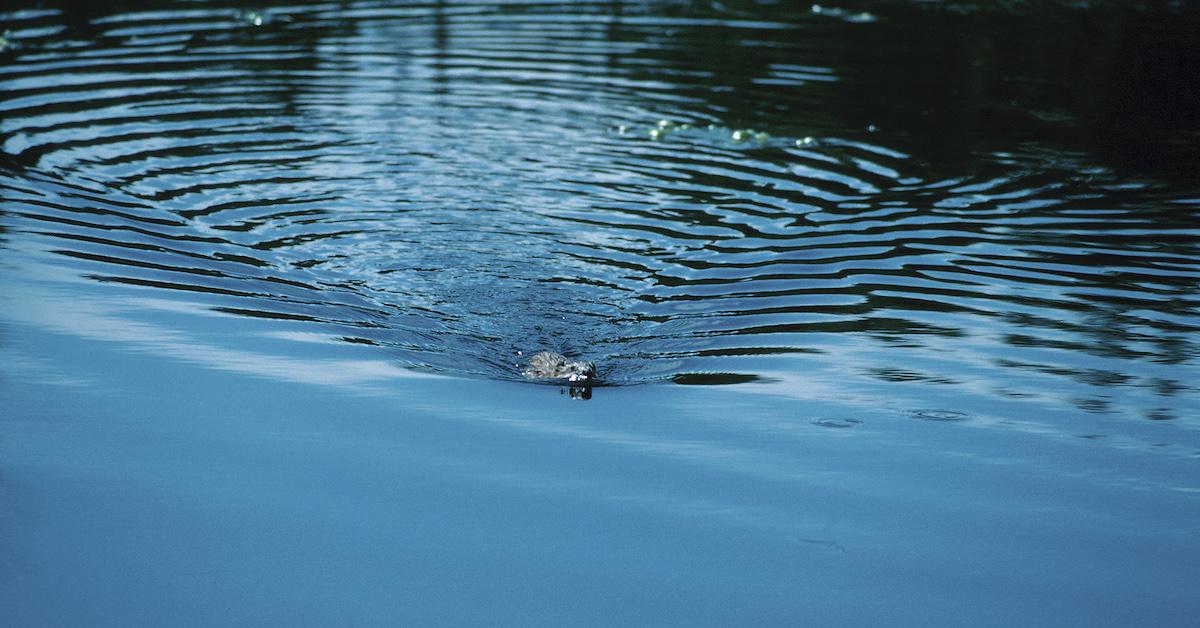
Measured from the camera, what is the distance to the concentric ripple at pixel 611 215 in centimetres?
859

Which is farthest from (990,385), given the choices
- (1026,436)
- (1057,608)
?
(1057,608)

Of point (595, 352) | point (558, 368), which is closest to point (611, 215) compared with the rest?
point (595, 352)

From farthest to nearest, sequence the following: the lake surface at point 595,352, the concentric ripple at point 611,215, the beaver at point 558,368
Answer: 1. the concentric ripple at point 611,215
2. the beaver at point 558,368
3. the lake surface at point 595,352

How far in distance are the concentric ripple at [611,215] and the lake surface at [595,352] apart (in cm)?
5

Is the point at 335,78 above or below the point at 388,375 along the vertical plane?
above

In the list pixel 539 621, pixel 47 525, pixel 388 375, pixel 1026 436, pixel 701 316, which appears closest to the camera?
pixel 539 621

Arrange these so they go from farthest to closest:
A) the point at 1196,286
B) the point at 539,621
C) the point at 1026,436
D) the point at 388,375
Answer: the point at 1196,286
the point at 388,375
the point at 1026,436
the point at 539,621

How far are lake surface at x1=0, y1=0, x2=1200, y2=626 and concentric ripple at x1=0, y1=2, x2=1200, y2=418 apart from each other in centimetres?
5

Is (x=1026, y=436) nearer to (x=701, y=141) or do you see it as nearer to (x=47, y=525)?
(x=47, y=525)

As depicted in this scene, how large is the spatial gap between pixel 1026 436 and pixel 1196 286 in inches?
138

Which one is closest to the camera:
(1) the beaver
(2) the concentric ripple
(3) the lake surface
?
(3) the lake surface

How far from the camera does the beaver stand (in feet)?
25.3

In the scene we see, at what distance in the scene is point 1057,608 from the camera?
225 inches

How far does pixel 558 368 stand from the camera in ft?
25.7
